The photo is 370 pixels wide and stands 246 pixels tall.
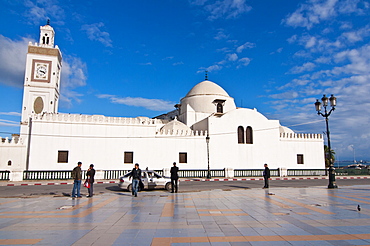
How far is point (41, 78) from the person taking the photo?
34656 mm

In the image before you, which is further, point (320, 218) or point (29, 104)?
point (29, 104)

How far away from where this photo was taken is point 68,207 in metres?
8.78

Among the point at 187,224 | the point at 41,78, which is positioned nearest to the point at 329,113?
the point at 187,224

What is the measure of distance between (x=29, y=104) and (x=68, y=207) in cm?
2983

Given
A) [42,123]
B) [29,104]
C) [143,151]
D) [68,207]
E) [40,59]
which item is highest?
[40,59]

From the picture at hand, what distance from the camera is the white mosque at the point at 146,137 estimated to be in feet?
80.9

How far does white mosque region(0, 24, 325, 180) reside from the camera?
80.9ft

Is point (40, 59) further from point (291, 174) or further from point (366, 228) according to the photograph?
point (366, 228)

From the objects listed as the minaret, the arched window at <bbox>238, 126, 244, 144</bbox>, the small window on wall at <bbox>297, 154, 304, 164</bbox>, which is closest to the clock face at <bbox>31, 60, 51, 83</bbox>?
the minaret

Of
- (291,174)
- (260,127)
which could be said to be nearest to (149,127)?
(260,127)

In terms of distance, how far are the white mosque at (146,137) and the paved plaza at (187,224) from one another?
15.6 metres

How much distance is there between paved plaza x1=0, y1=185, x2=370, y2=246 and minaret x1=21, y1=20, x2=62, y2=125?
28.3 meters

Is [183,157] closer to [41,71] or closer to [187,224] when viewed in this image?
[41,71]

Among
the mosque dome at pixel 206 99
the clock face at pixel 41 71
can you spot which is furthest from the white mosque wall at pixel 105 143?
the clock face at pixel 41 71
